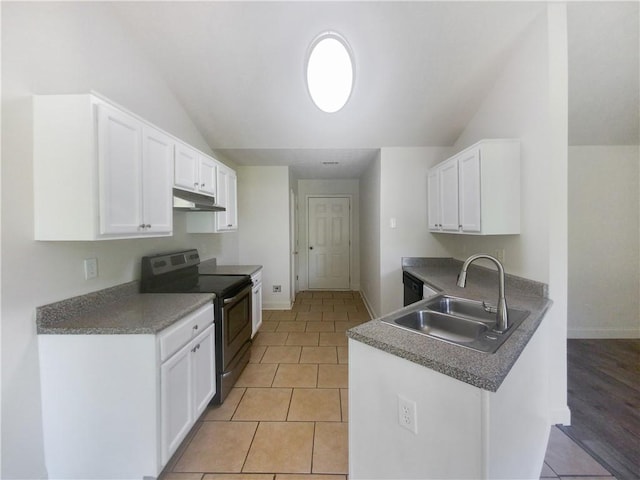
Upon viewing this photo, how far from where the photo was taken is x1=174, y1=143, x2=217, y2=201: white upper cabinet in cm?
192

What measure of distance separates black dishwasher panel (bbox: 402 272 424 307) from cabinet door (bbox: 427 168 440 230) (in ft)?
2.22

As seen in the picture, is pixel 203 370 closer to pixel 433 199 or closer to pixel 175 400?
pixel 175 400

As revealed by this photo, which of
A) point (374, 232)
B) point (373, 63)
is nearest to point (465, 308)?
point (374, 232)

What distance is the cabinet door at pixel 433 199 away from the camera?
2.80 meters

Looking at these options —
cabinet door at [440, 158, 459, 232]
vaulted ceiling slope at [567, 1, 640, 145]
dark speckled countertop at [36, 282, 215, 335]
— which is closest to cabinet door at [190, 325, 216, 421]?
dark speckled countertop at [36, 282, 215, 335]

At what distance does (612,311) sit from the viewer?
2812 millimetres

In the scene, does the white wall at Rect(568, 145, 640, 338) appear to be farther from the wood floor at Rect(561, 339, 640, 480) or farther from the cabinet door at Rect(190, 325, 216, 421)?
the cabinet door at Rect(190, 325, 216, 421)

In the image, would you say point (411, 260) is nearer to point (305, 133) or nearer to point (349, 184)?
point (305, 133)

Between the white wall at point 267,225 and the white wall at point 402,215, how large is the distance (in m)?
1.60

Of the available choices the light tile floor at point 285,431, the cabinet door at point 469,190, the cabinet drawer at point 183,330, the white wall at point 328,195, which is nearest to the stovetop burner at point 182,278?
the cabinet drawer at point 183,330

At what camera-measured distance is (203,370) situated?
1702 mm

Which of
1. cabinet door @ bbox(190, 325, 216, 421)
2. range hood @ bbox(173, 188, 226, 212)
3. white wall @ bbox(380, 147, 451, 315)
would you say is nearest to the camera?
cabinet door @ bbox(190, 325, 216, 421)

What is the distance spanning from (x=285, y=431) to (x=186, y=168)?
2.10 metres

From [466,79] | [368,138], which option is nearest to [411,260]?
[368,138]
